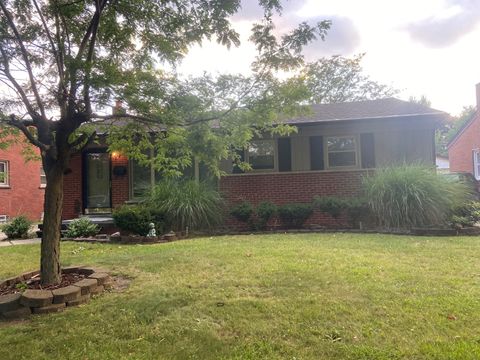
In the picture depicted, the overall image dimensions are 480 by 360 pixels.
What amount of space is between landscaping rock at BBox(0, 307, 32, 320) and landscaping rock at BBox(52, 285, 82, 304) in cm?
26

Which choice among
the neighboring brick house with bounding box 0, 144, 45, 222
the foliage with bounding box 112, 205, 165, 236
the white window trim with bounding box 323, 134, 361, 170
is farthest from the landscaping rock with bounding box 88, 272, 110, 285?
the neighboring brick house with bounding box 0, 144, 45, 222

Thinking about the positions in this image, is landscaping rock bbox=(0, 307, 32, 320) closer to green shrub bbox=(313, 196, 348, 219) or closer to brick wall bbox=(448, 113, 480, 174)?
green shrub bbox=(313, 196, 348, 219)

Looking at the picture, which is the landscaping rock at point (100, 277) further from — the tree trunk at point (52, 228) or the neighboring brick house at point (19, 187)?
the neighboring brick house at point (19, 187)

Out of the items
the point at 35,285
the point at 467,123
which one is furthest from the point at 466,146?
the point at 35,285

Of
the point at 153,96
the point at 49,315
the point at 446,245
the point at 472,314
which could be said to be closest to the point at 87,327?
the point at 49,315

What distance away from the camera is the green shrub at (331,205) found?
991 centimetres

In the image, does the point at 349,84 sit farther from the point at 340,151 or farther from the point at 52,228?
the point at 52,228

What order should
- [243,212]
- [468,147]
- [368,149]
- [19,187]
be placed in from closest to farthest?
[243,212]
[368,149]
[19,187]
[468,147]

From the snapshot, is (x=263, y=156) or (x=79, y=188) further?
(x=79, y=188)

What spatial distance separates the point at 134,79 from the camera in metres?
4.39

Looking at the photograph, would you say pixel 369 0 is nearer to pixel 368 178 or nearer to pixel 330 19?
pixel 330 19

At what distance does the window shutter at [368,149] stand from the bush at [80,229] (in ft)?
26.7

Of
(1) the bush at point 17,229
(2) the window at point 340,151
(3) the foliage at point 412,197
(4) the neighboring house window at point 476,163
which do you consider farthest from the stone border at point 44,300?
(4) the neighboring house window at point 476,163

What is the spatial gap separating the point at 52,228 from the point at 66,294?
102 cm
